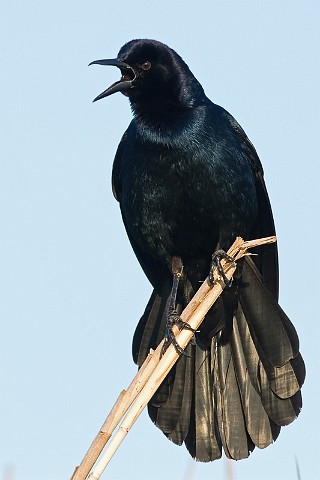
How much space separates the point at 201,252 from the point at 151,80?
4.09ft

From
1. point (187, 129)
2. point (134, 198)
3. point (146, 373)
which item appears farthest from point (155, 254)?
point (146, 373)

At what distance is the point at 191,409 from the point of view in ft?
22.1

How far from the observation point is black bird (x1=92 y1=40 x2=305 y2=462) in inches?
259

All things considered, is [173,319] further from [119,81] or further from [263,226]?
[119,81]

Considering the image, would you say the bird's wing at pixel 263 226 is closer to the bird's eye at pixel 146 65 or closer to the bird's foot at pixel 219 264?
the bird's foot at pixel 219 264

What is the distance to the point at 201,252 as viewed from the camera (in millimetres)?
6941

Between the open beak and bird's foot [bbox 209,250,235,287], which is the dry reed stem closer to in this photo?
bird's foot [bbox 209,250,235,287]

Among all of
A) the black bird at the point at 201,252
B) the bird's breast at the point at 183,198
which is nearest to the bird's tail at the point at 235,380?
the black bird at the point at 201,252

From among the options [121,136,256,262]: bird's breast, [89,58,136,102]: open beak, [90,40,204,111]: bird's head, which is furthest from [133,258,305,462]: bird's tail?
[89,58,136,102]: open beak

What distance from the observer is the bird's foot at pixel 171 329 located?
17.1 feet

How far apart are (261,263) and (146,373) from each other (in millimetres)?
2529

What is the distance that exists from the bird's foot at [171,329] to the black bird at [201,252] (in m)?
0.02

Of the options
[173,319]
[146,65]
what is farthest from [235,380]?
[146,65]

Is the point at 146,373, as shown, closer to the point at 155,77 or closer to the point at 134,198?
the point at 134,198
